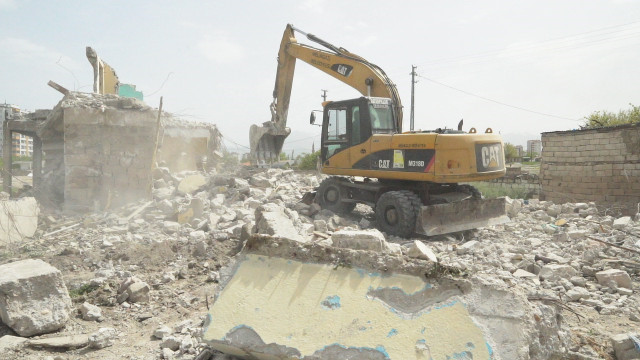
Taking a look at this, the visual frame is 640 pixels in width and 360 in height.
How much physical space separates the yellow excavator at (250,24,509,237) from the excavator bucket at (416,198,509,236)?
0.02m

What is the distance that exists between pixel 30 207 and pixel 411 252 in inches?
245

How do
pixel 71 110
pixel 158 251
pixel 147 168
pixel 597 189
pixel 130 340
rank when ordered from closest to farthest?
pixel 130 340 → pixel 158 251 → pixel 71 110 → pixel 147 168 → pixel 597 189

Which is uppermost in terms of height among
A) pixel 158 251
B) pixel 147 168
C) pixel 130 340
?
pixel 147 168

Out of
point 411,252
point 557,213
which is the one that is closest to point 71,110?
point 411,252

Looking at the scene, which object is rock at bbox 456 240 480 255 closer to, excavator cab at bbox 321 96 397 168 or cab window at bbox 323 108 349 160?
excavator cab at bbox 321 96 397 168

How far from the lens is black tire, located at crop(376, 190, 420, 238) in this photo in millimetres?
6758

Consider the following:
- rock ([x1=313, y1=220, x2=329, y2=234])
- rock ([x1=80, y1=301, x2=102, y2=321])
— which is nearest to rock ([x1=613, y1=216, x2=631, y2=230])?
rock ([x1=313, y1=220, x2=329, y2=234])

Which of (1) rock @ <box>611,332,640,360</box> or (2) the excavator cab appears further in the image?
(2) the excavator cab

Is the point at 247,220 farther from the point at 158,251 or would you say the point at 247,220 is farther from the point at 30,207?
the point at 30,207

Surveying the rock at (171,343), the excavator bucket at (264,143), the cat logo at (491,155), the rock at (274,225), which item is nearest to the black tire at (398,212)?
the cat logo at (491,155)

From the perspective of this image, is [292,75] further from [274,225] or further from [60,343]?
[60,343]

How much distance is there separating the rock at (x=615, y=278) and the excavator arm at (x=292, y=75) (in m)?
4.21

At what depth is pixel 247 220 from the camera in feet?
23.1

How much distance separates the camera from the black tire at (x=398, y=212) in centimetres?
676
